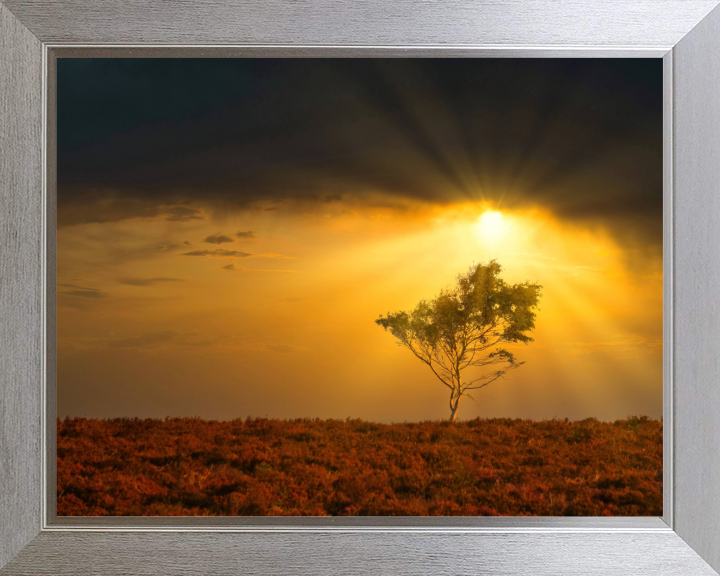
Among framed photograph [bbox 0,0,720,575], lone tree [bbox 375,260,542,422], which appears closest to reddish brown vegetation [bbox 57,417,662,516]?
framed photograph [bbox 0,0,720,575]

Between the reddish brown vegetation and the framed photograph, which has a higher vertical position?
the framed photograph

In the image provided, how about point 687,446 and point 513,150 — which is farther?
point 513,150

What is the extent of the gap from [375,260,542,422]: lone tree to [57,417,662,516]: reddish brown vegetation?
0.25m

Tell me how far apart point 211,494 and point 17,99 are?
1.60 meters

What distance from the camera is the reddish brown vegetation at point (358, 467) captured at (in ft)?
6.70

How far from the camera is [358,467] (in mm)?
2289

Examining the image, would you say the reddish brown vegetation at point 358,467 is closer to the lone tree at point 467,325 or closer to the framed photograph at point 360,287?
the framed photograph at point 360,287

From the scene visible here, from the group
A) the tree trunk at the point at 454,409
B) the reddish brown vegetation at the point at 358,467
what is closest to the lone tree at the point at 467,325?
the tree trunk at the point at 454,409

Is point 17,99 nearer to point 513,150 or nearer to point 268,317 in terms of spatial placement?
point 268,317

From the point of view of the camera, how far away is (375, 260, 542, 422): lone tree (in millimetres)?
2334

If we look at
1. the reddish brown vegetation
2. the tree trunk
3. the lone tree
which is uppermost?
the lone tree

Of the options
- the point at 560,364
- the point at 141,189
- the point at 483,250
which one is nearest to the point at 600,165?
the point at 483,250

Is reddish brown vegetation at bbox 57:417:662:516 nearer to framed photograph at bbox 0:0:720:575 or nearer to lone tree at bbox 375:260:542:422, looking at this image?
framed photograph at bbox 0:0:720:575

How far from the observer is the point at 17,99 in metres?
1.16
